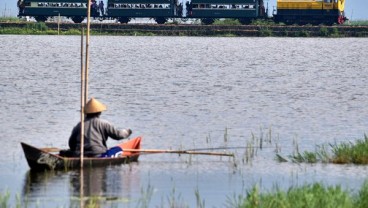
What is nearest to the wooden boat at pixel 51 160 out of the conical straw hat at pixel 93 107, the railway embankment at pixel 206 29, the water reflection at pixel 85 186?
the water reflection at pixel 85 186

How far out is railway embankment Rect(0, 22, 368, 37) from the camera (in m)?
106

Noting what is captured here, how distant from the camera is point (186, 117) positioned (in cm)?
3133

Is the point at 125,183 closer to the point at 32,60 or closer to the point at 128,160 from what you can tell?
the point at 128,160

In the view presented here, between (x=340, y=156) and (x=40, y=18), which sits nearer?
(x=340, y=156)

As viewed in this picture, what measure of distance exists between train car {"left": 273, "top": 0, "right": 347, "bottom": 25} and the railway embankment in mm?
2557

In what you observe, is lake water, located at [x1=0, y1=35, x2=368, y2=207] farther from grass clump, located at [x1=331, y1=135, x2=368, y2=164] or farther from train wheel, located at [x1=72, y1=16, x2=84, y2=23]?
train wheel, located at [x1=72, y1=16, x2=84, y2=23]

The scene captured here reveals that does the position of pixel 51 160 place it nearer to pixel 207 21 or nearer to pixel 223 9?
pixel 223 9

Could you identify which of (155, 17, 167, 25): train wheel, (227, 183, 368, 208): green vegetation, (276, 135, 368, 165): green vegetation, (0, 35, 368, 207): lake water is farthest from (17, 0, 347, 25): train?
(227, 183, 368, 208): green vegetation

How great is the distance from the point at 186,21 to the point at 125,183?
10010 centimetres

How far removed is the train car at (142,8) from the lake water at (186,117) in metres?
28.2

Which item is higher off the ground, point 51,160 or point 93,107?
point 93,107

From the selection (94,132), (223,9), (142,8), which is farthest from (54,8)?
(94,132)

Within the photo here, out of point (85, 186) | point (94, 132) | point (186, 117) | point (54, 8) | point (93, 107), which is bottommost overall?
point (186, 117)

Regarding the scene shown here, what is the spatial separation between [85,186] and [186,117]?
13120mm
